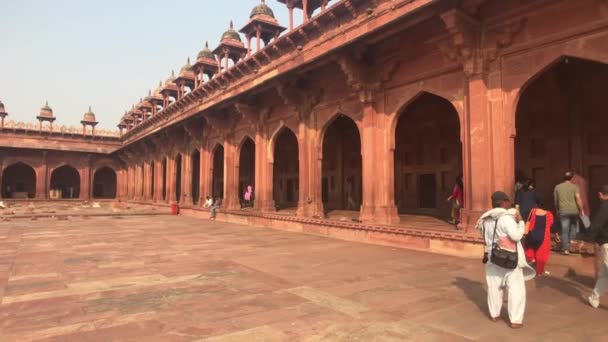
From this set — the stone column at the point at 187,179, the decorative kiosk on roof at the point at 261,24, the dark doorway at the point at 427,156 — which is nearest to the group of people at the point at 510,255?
the dark doorway at the point at 427,156

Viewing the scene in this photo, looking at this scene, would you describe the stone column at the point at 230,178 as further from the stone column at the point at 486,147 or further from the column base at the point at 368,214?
the stone column at the point at 486,147

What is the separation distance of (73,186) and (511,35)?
4599 cm

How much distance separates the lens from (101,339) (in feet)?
10.6

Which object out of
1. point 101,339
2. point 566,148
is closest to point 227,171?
point 566,148

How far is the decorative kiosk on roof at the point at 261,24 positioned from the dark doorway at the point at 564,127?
41.7 ft

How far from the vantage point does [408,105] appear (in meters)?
10.3

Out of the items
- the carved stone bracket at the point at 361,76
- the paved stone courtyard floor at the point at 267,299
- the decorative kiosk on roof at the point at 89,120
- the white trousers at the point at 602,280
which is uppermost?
the decorative kiosk on roof at the point at 89,120

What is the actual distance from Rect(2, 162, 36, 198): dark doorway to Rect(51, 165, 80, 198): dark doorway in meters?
1.94

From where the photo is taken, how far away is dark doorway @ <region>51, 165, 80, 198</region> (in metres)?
41.7

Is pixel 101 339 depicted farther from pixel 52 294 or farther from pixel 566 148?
pixel 566 148

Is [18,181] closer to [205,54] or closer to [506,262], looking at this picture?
[205,54]

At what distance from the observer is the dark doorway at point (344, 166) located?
643 inches

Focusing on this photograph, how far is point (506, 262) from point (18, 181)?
1853 inches

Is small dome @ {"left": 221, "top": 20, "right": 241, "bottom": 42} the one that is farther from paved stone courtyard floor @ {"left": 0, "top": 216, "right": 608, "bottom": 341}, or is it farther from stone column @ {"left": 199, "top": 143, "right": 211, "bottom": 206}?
paved stone courtyard floor @ {"left": 0, "top": 216, "right": 608, "bottom": 341}
